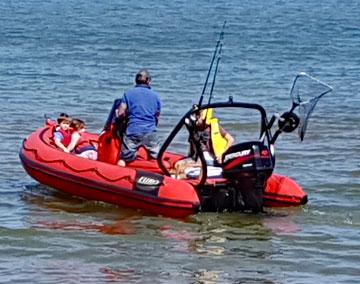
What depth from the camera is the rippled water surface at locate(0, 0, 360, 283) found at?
9.35m

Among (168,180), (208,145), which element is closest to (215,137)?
(208,145)

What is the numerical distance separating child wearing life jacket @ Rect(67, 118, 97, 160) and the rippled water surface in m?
0.53

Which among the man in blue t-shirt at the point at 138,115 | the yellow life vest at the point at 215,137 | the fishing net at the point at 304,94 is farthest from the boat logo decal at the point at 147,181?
the fishing net at the point at 304,94

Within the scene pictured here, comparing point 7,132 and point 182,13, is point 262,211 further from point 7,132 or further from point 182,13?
point 182,13

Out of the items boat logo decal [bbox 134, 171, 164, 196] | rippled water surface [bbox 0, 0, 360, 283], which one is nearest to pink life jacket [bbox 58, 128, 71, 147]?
rippled water surface [bbox 0, 0, 360, 283]

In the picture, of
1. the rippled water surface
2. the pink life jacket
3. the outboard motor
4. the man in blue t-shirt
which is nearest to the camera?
the rippled water surface

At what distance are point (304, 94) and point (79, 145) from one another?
9.31 feet

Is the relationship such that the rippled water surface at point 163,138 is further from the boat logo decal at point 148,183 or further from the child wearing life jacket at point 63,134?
the child wearing life jacket at point 63,134

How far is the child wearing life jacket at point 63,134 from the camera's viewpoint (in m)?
12.5

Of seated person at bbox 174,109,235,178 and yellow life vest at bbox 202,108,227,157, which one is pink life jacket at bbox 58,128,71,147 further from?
yellow life vest at bbox 202,108,227,157

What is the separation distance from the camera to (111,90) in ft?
71.6

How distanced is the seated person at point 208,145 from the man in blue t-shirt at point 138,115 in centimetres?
48

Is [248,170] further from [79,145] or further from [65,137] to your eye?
[65,137]

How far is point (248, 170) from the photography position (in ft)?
35.2
